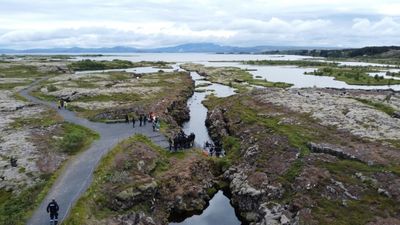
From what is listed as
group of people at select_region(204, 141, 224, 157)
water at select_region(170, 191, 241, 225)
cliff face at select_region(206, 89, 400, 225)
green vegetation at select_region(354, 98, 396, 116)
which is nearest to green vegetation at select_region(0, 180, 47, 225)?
water at select_region(170, 191, 241, 225)

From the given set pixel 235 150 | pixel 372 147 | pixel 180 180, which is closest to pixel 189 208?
pixel 180 180

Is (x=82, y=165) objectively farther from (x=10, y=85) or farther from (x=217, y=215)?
(x=10, y=85)

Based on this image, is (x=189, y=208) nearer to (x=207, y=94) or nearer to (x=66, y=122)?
(x=66, y=122)

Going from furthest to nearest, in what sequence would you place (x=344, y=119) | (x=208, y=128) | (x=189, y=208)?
(x=208, y=128), (x=344, y=119), (x=189, y=208)

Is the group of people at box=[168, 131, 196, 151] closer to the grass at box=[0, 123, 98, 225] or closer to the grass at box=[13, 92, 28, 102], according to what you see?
the grass at box=[0, 123, 98, 225]

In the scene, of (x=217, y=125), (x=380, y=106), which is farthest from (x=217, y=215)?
(x=380, y=106)

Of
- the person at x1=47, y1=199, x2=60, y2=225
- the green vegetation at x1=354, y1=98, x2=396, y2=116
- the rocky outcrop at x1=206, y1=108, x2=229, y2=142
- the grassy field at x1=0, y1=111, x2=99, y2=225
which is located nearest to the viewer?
the person at x1=47, y1=199, x2=60, y2=225
